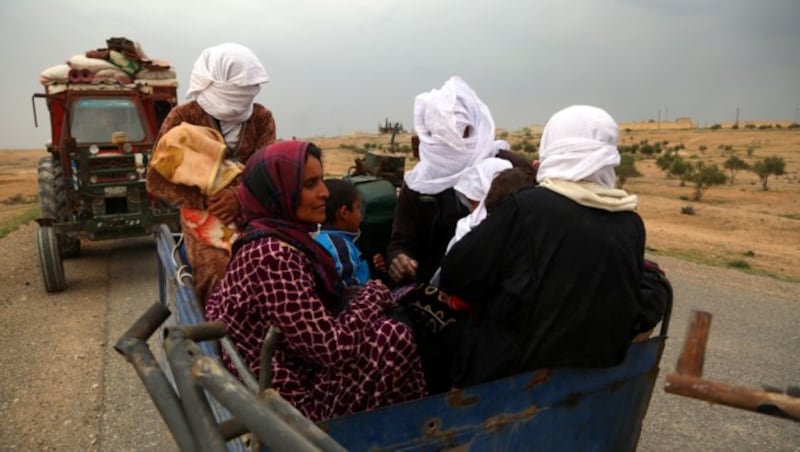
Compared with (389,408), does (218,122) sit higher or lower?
higher

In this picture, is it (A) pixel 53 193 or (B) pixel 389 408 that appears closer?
(B) pixel 389 408

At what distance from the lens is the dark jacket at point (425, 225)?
3250 mm

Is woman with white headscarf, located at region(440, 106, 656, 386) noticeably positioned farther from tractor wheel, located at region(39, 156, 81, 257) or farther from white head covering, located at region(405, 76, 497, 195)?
tractor wheel, located at region(39, 156, 81, 257)

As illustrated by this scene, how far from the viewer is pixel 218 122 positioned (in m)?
3.66

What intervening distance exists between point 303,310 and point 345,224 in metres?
0.92

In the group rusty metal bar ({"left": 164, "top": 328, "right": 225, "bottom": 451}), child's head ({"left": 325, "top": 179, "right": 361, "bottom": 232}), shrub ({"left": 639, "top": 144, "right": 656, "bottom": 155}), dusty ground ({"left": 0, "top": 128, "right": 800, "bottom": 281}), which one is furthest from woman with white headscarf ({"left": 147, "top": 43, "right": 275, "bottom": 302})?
shrub ({"left": 639, "top": 144, "right": 656, "bottom": 155})

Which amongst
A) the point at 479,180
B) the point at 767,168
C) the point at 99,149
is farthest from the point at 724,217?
the point at 479,180

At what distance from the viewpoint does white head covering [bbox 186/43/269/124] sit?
11.4 ft

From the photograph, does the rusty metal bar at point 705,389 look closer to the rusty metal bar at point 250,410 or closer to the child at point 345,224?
the rusty metal bar at point 250,410

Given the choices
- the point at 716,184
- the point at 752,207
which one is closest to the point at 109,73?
the point at 752,207

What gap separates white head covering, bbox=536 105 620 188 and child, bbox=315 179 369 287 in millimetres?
844

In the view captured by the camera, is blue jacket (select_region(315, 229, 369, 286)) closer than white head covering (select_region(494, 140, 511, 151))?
Yes

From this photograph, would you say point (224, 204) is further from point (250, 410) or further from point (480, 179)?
point (250, 410)

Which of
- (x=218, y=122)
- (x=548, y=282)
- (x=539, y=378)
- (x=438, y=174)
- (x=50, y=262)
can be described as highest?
(x=218, y=122)
